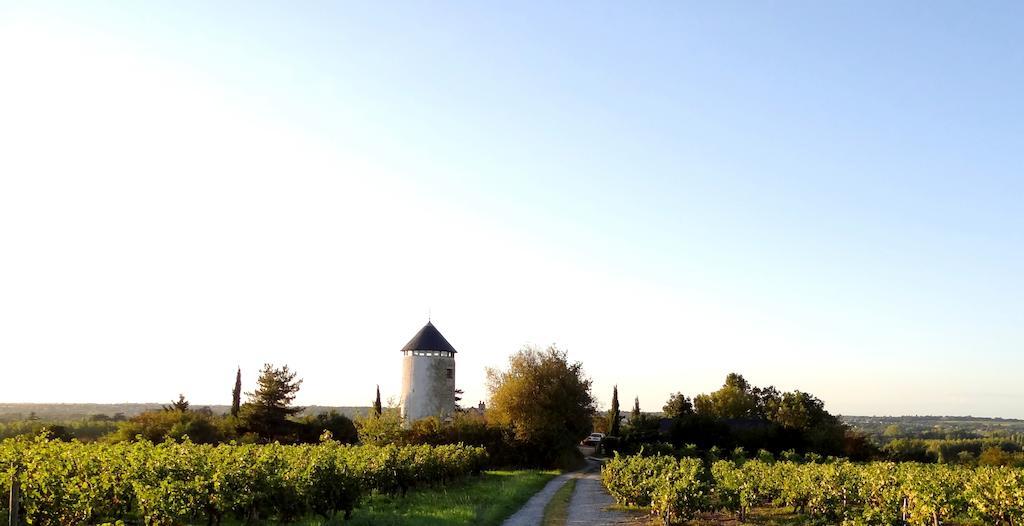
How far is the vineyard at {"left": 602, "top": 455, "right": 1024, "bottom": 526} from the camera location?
16344 mm

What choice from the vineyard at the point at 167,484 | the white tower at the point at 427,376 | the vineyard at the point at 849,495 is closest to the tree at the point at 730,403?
the white tower at the point at 427,376

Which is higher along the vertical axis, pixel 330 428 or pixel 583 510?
pixel 330 428

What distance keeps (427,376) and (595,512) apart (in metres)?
28.7

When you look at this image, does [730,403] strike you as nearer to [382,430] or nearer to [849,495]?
[382,430]

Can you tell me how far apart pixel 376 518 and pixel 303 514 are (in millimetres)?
1711

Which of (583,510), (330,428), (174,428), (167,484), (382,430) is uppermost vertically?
(167,484)

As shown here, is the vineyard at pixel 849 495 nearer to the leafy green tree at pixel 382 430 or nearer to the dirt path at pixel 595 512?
the dirt path at pixel 595 512

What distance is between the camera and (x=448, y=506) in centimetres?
1950

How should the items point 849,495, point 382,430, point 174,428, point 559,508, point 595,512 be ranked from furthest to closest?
point 382,430, point 174,428, point 559,508, point 595,512, point 849,495

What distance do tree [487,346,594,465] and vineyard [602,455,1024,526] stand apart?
17089 millimetres

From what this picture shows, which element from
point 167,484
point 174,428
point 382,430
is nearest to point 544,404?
point 382,430

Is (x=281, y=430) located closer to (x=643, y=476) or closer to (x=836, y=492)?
(x=643, y=476)

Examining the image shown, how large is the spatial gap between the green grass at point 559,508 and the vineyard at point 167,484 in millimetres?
4902

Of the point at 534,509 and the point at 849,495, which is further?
the point at 534,509
